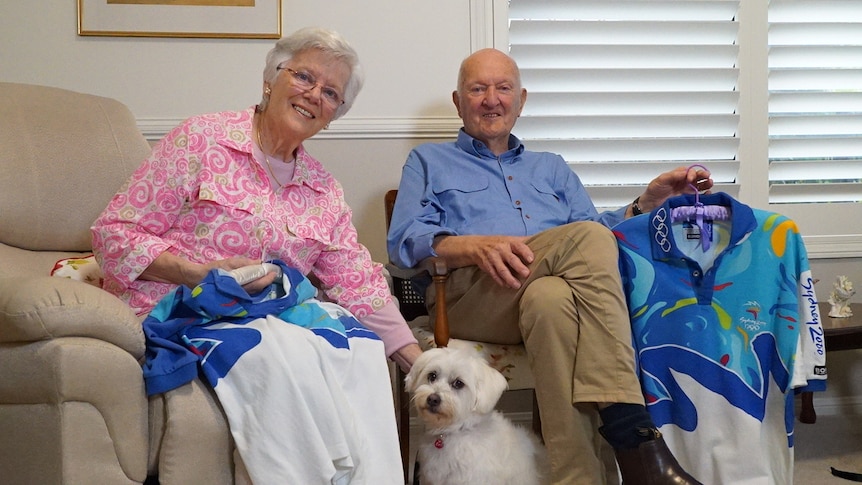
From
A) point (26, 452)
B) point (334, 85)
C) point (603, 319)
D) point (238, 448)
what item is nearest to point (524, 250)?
point (603, 319)

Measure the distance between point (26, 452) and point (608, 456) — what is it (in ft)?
6.63

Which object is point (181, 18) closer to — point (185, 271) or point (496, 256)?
point (185, 271)

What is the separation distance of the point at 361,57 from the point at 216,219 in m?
1.32

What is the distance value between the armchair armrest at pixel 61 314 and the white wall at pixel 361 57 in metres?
1.49

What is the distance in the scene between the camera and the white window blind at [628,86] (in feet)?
10.5

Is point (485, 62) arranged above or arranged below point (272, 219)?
above

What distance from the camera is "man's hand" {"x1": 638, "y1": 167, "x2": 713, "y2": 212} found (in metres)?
2.35

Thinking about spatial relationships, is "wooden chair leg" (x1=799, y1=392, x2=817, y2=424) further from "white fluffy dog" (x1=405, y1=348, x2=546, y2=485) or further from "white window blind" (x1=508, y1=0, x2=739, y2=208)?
"white fluffy dog" (x1=405, y1=348, x2=546, y2=485)

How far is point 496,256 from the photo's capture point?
2.24 metres

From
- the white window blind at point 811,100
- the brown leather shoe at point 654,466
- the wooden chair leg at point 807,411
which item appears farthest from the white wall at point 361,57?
the wooden chair leg at point 807,411

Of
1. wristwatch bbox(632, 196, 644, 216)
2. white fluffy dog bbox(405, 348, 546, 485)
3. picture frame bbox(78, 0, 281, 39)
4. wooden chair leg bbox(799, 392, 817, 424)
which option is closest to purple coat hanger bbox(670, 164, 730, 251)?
wristwatch bbox(632, 196, 644, 216)

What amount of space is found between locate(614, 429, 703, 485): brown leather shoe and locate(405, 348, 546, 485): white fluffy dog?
10.5 inches

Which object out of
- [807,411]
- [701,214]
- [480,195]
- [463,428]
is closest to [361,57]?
[480,195]

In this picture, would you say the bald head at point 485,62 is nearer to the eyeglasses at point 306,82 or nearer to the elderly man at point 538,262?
the elderly man at point 538,262
